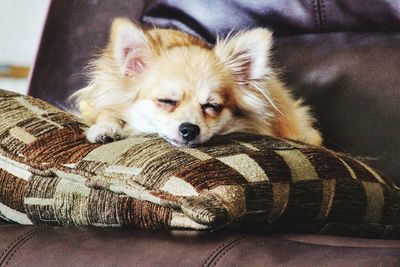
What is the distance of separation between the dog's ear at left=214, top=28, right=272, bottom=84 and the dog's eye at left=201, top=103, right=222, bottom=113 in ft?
0.39

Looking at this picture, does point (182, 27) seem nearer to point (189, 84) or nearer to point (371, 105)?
point (189, 84)

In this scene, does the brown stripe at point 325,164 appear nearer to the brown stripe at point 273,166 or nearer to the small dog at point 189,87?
the brown stripe at point 273,166

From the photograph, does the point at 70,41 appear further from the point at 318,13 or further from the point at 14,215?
the point at 14,215

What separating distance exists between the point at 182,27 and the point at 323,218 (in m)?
0.89

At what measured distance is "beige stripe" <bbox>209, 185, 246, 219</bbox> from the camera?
96 cm

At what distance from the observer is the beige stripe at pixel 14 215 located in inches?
46.3

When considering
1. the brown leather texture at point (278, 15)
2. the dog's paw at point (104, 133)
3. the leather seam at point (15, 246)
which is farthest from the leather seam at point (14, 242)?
the brown leather texture at point (278, 15)

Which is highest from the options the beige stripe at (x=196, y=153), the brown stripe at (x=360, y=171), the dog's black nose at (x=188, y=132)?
the brown stripe at (x=360, y=171)

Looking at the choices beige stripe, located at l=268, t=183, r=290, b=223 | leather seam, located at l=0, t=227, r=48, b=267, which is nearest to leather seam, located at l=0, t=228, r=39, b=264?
leather seam, located at l=0, t=227, r=48, b=267

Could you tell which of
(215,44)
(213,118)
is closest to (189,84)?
(213,118)

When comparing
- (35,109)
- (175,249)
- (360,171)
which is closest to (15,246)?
(175,249)

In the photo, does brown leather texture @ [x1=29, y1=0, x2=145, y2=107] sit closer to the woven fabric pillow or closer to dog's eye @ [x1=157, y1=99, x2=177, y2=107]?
dog's eye @ [x1=157, y1=99, x2=177, y2=107]

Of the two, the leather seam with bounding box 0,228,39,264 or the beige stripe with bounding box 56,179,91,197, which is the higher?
the beige stripe with bounding box 56,179,91,197

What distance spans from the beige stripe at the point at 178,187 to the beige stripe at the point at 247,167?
9 centimetres
